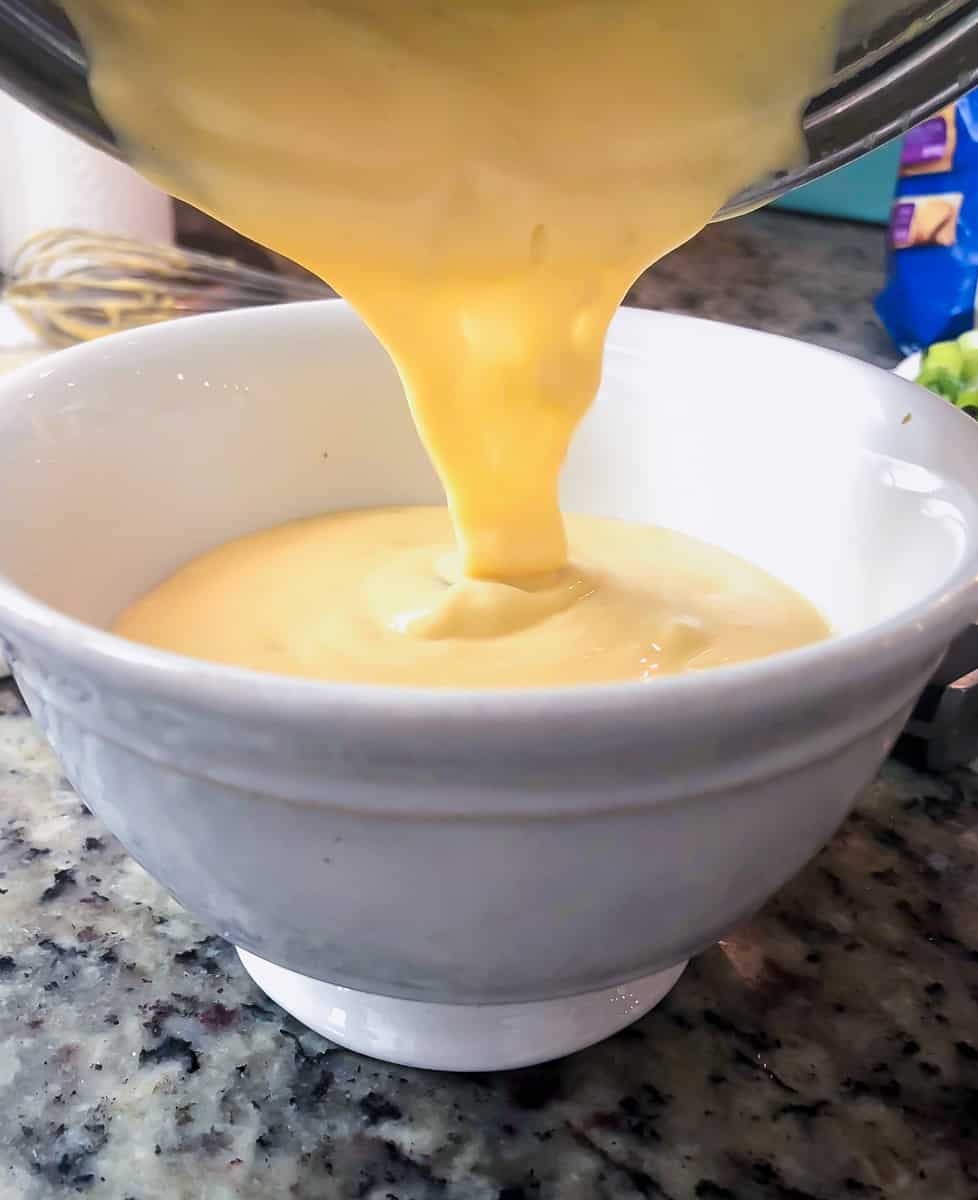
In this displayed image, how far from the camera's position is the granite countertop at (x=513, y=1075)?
1.47ft

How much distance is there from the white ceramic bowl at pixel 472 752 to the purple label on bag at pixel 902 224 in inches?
22.0

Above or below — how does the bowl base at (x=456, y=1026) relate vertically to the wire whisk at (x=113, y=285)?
below

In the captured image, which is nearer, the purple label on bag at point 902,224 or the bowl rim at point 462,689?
the bowl rim at point 462,689

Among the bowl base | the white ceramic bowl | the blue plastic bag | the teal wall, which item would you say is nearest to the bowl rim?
the white ceramic bowl

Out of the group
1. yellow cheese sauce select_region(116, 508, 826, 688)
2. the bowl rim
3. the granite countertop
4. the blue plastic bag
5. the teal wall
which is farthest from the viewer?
the teal wall

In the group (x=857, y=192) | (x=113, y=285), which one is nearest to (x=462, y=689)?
(x=113, y=285)

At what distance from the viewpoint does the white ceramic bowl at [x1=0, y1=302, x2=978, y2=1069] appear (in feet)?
1.12

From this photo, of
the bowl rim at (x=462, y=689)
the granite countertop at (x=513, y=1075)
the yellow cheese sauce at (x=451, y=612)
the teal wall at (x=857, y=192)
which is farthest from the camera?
the teal wall at (x=857, y=192)

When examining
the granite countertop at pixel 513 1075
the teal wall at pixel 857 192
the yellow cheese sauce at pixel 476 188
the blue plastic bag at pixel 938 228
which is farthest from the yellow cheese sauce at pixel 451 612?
the teal wall at pixel 857 192

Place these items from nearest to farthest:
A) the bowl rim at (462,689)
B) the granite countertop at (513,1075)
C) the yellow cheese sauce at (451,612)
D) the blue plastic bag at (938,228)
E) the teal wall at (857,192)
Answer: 1. the bowl rim at (462,689)
2. the granite countertop at (513,1075)
3. the yellow cheese sauce at (451,612)
4. the blue plastic bag at (938,228)
5. the teal wall at (857,192)

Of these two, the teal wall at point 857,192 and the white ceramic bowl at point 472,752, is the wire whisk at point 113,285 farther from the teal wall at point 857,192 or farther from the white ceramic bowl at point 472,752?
the teal wall at point 857,192

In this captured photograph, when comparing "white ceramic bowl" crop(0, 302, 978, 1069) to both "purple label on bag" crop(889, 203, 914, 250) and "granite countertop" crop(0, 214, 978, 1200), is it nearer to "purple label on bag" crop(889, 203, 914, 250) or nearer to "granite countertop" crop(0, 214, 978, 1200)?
"granite countertop" crop(0, 214, 978, 1200)

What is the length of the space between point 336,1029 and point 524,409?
284 millimetres

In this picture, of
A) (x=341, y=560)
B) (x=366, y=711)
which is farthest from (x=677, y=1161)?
(x=341, y=560)
